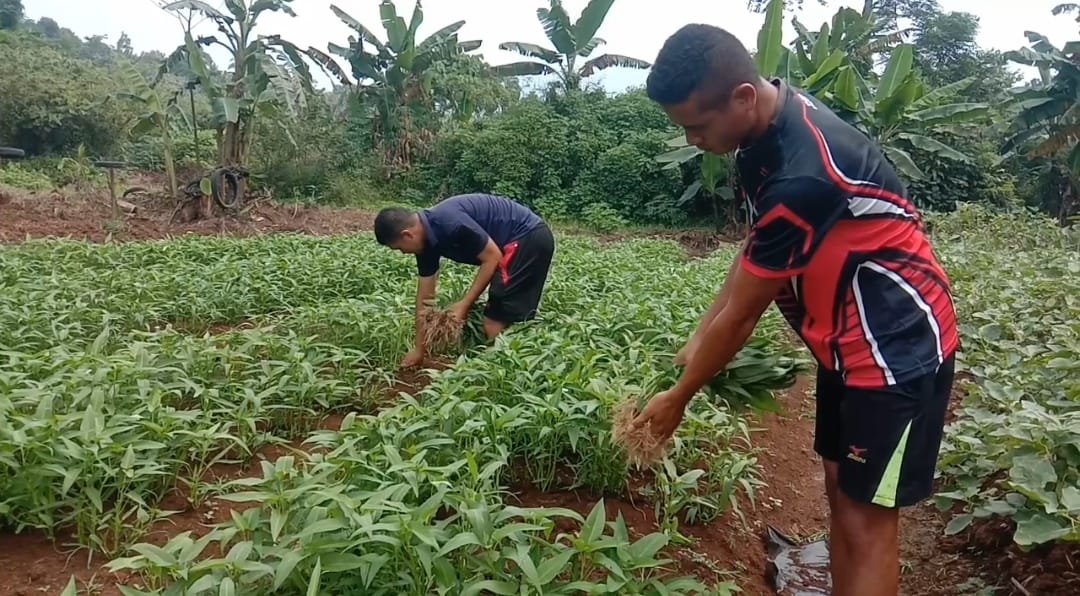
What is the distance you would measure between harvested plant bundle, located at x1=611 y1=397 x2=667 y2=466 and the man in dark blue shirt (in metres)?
2.43

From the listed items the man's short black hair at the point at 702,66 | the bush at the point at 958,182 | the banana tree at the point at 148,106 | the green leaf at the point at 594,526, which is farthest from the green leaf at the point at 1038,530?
the bush at the point at 958,182

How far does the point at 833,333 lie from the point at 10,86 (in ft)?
70.2

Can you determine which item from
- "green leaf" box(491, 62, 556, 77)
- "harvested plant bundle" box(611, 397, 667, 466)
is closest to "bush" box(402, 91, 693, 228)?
"green leaf" box(491, 62, 556, 77)

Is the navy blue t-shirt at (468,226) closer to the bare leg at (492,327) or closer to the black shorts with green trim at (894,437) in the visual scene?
the bare leg at (492,327)

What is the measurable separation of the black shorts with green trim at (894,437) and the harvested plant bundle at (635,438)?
20.0 inches

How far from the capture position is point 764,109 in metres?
1.93

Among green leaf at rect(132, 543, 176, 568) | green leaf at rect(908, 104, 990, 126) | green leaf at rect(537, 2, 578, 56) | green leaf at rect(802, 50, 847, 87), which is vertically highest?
green leaf at rect(537, 2, 578, 56)

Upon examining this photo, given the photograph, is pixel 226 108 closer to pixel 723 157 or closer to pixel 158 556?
pixel 723 157

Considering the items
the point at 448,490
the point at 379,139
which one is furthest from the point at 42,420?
the point at 379,139

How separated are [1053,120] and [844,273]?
682 inches

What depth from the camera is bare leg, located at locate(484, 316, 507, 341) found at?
16.5 ft

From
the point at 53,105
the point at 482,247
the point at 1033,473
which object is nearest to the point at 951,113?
the point at 482,247

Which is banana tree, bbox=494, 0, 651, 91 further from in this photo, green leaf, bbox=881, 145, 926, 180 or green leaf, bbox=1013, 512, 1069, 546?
green leaf, bbox=1013, 512, 1069, 546

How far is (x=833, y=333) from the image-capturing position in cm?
204
